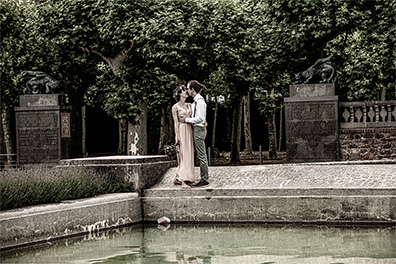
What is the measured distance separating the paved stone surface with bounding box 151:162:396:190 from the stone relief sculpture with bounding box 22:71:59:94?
13728 millimetres

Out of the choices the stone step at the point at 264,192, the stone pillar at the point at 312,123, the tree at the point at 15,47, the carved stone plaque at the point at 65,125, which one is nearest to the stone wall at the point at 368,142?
the stone pillar at the point at 312,123

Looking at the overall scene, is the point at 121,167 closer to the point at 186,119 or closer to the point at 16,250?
the point at 186,119

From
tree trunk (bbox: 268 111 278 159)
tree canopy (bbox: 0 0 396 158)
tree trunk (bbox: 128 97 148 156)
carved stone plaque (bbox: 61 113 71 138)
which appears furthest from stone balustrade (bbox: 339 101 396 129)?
tree trunk (bbox: 268 111 278 159)

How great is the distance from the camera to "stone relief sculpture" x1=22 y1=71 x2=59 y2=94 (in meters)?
23.7

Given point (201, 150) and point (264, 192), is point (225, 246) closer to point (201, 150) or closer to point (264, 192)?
point (264, 192)

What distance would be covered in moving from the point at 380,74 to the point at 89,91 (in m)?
16.9

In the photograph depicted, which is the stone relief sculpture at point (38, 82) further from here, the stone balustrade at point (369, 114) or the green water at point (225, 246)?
the green water at point (225, 246)

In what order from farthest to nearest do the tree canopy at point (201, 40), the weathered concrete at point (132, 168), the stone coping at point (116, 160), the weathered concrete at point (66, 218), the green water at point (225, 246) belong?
1. the tree canopy at point (201, 40)
2. the stone coping at point (116, 160)
3. the weathered concrete at point (132, 168)
4. the weathered concrete at point (66, 218)
5. the green water at point (225, 246)

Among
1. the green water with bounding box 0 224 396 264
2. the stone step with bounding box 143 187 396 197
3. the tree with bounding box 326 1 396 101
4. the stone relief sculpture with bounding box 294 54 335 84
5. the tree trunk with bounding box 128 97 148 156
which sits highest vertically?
the tree with bounding box 326 1 396 101

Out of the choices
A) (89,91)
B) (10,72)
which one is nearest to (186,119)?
(10,72)

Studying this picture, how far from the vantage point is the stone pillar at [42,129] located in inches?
929

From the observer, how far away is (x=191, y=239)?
28.8ft

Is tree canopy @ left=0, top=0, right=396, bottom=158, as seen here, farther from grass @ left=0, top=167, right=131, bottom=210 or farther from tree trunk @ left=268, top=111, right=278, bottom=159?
grass @ left=0, top=167, right=131, bottom=210

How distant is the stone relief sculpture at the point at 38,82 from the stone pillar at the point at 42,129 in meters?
0.32
